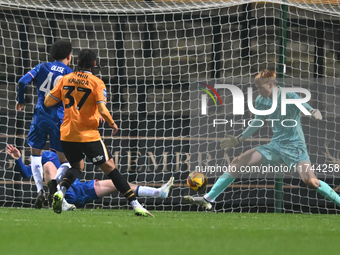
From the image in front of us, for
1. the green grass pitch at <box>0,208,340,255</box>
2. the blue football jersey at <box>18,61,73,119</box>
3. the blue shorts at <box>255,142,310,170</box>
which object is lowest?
the green grass pitch at <box>0,208,340,255</box>

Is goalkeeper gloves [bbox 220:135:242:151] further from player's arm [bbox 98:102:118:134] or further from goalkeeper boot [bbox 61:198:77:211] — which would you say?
player's arm [bbox 98:102:118:134]

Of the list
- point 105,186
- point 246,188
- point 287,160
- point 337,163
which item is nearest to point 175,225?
point 105,186

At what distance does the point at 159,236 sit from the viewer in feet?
12.5

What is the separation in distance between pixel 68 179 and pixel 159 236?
1.66 metres

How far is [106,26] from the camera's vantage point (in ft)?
25.2

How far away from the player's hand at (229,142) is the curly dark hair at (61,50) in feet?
6.36

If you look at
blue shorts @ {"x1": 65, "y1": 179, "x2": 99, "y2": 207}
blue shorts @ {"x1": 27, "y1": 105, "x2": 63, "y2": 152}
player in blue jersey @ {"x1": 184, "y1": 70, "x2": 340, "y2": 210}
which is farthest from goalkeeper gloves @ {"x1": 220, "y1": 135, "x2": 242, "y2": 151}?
blue shorts @ {"x1": 27, "y1": 105, "x2": 63, "y2": 152}

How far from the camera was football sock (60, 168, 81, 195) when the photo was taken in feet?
17.1

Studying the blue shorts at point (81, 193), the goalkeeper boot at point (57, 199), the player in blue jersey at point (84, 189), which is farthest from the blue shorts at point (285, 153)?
the goalkeeper boot at point (57, 199)

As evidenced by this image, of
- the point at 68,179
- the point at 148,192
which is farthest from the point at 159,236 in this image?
the point at 148,192

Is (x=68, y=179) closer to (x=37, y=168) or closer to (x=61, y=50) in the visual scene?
(x=37, y=168)

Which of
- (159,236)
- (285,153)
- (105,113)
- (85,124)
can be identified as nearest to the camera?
(159,236)

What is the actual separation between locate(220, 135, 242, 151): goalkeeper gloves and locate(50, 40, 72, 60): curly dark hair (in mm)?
1937

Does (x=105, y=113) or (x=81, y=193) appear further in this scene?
(x=81, y=193)
